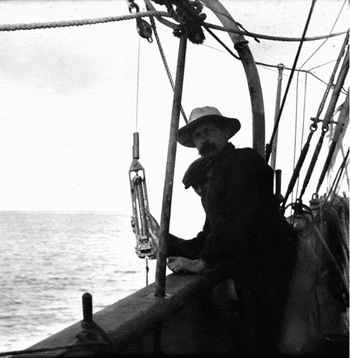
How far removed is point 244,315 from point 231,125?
4.59ft

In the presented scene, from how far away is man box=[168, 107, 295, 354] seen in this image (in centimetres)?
320

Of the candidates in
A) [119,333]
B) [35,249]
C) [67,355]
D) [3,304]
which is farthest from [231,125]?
[35,249]

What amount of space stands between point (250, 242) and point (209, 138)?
2.88 ft

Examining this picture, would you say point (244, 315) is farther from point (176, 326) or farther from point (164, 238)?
point (164, 238)

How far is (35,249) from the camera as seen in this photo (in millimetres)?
78062

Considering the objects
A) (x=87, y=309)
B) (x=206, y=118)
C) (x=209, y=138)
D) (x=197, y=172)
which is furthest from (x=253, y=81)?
(x=87, y=309)

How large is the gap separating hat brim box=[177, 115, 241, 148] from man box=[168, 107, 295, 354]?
0.40 m

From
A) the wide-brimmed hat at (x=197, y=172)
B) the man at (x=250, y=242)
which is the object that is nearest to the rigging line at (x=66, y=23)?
the man at (x=250, y=242)

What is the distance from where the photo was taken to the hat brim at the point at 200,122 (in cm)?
389

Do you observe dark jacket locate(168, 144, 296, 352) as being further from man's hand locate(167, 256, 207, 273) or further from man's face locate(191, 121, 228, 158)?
man's face locate(191, 121, 228, 158)

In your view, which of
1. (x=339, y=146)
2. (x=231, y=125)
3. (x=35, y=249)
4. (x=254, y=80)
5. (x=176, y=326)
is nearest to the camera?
(x=339, y=146)

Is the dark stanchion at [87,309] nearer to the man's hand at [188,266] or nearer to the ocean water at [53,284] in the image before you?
the man's hand at [188,266]

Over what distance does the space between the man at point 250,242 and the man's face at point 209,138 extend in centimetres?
21

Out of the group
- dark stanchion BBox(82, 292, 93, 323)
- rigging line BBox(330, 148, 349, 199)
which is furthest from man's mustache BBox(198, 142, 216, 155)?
dark stanchion BBox(82, 292, 93, 323)
